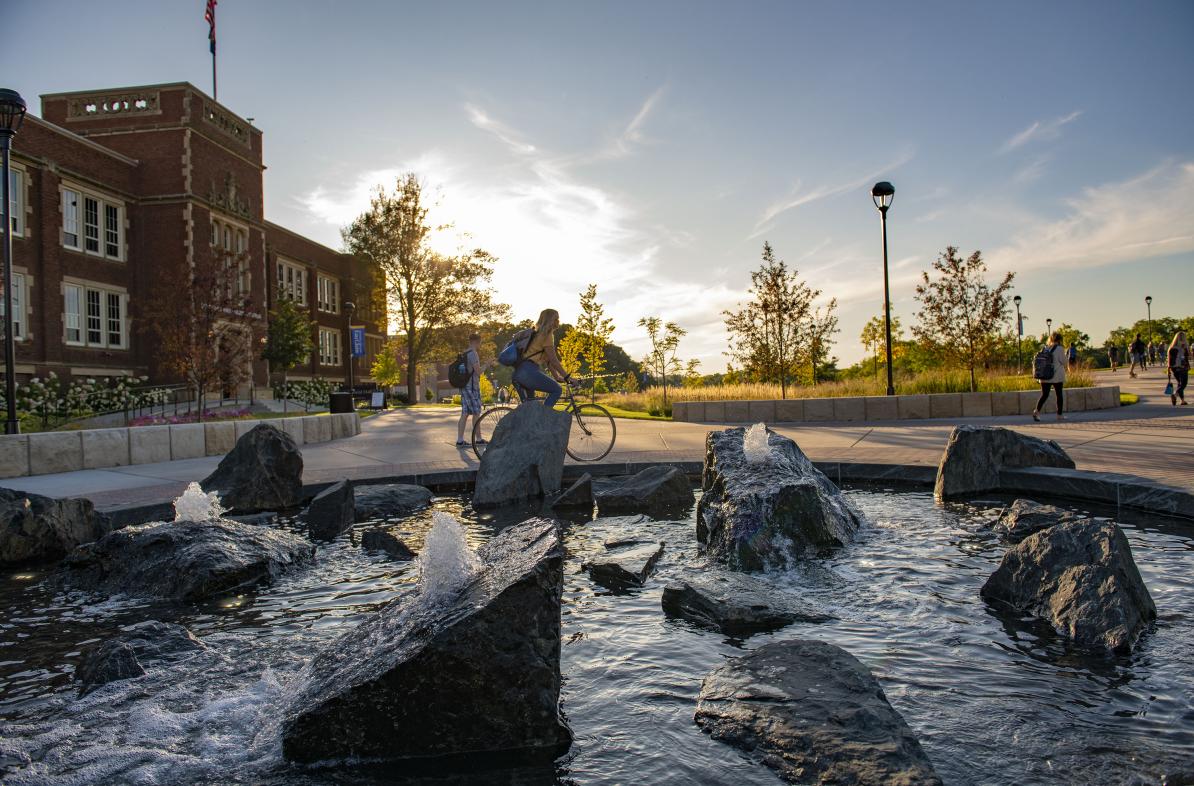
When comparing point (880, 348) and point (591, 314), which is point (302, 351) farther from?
point (880, 348)

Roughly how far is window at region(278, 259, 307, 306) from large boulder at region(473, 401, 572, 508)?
131 feet

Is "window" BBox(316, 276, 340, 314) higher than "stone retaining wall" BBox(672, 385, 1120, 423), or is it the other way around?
"window" BBox(316, 276, 340, 314)

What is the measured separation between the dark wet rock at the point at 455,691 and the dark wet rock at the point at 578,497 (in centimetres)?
439

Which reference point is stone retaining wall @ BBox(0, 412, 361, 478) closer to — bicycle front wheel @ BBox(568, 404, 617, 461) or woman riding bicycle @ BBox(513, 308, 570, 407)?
woman riding bicycle @ BBox(513, 308, 570, 407)

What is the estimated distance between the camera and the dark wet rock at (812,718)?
2.09 meters

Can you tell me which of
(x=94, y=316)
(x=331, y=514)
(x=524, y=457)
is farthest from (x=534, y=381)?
(x=94, y=316)

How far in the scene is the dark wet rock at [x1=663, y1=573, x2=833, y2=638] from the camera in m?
3.52

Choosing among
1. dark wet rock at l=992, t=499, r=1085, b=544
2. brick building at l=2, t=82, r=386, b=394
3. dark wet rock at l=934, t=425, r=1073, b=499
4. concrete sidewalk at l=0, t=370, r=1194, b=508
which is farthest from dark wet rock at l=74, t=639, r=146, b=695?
brick building at l=2, t=82, r=386, b=394

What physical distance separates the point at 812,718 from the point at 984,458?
551 cm

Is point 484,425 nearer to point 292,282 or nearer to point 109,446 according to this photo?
point 109,446

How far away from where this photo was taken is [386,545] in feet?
17.4

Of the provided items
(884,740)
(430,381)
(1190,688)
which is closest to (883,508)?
(1190,688)

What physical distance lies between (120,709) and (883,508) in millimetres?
5951

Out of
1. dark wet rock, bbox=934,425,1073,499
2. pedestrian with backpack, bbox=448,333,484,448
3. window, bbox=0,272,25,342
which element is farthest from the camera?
window, bbox=0,272,25,342
